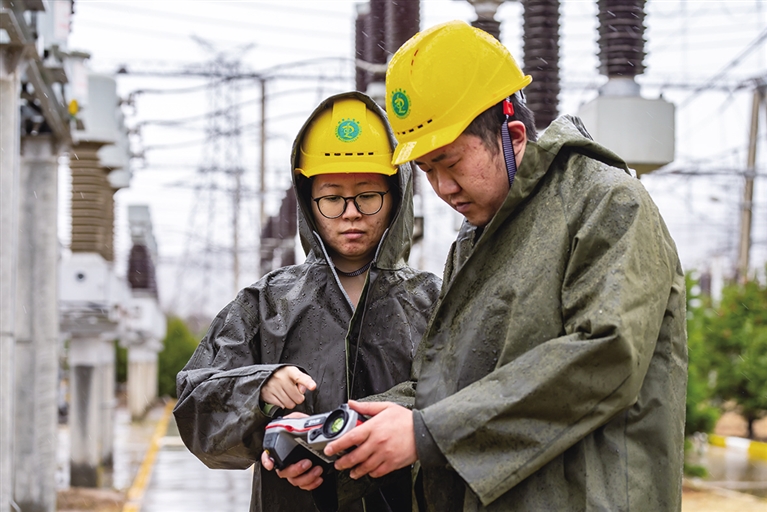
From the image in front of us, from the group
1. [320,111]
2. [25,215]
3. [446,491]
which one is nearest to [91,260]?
[25,215]

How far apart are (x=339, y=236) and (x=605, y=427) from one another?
1.31 meters

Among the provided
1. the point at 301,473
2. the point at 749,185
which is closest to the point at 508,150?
the point at 301,473

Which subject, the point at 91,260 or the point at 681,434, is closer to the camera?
the point at 681,434

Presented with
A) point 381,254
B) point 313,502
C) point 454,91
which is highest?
point 454,91

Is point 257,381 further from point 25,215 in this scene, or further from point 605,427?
point 25,215

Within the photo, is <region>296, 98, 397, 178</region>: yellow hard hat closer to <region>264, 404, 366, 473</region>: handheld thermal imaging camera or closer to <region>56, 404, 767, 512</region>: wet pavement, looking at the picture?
<region>264, 404, 366, 473</region>: handheld thermal imaging camera

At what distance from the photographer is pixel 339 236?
3379 millimetres

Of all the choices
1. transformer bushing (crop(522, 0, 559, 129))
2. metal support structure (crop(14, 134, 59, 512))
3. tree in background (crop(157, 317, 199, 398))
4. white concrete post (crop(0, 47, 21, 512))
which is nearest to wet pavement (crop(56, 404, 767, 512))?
metal support structure (crop(14, 134, 59, 512))

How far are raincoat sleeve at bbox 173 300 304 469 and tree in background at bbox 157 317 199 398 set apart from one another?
3941 centimetres

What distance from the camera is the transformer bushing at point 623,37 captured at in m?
6.52

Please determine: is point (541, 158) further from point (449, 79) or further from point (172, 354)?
point (172, 354)

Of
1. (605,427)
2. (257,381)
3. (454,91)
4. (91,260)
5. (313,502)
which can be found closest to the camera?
(605,427)

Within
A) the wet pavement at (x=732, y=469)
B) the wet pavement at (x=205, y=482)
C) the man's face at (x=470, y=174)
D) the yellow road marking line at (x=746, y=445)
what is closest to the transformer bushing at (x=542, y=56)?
the man's face at (x=470, y=174)

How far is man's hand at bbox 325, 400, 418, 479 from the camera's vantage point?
7.72ft
